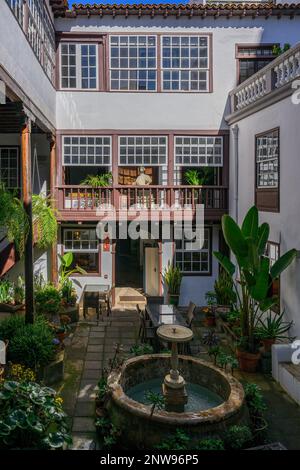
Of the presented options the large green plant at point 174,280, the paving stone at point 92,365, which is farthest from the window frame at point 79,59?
the paving stone at point 92,365

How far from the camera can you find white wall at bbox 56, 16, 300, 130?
15.1 meters

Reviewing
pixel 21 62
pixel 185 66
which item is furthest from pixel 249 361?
pixel 185 66

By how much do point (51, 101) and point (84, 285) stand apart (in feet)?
21.8

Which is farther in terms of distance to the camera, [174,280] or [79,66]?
[79,66]

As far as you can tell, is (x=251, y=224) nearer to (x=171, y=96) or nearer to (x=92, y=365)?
(x=92, y=365)

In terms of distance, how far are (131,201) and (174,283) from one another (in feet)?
11.0

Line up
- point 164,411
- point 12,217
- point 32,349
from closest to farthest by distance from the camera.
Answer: point 164,411 → point 12,217 → point 32,349

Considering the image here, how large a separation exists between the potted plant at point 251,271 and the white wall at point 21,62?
19.0ft

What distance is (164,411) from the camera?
6.36 meters

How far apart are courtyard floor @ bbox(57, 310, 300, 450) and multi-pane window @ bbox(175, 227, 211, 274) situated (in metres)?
2.89

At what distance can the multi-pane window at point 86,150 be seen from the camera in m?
15.3

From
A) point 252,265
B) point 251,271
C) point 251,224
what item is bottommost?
point 251,271

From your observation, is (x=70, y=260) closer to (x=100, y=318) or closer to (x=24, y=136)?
(x=100, y=318)

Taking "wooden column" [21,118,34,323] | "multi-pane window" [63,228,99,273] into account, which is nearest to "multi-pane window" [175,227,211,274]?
"multi-pane window" [63,228,99,273]
